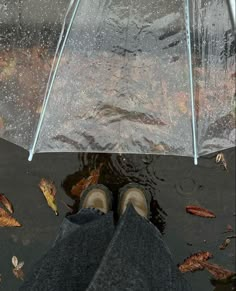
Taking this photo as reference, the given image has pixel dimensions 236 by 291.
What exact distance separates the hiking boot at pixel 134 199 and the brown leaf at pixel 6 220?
638 millimetres

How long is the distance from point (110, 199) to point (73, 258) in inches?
28.8

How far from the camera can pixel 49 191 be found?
9.03ft

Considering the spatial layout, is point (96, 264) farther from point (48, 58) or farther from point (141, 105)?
point (48, 58)

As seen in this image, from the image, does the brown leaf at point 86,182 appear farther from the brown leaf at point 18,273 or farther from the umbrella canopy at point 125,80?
the brown leaf at point 18,273

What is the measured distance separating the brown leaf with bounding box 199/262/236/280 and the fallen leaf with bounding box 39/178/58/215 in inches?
37.4

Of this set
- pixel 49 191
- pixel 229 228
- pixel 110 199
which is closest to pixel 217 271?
pixel 229 228

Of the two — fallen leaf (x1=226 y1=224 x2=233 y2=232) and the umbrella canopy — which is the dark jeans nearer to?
the umbrella canopy

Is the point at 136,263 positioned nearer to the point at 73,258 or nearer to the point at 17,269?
the point at 73,258

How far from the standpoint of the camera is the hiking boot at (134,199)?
8.63ft

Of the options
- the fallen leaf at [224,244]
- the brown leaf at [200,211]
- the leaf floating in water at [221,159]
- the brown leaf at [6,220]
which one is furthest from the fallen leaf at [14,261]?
the leaf floating in water at [221,159]

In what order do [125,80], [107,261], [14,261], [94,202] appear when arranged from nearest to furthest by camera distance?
[107,261] < [125,80] < [94,202] < [14,261]

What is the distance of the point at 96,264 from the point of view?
201 cm

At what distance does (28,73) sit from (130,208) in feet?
2.58

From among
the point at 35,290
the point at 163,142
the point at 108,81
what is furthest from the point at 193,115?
the point at 35,290
